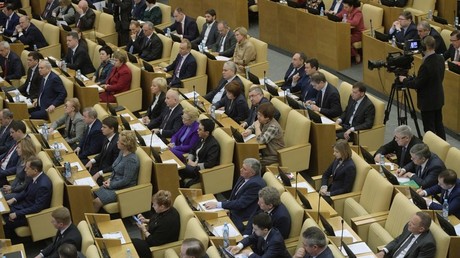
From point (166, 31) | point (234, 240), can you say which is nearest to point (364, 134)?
point (234, 240)

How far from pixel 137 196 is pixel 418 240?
3193 millimetres

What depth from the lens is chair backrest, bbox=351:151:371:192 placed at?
8.88 meters

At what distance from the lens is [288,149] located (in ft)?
32.9

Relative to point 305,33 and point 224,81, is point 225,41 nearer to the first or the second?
point 305,33

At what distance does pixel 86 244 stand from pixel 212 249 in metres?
1.21

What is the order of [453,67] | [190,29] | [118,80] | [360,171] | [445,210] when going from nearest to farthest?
[445,210] → [360,171] → [453,67] → [118,80] → [190,29]

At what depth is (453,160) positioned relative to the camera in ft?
29.5

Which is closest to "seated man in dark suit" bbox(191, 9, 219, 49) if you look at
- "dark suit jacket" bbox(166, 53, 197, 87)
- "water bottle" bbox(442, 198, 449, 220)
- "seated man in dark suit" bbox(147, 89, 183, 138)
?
"dark suit jacket" bbox(166, 53, 197, 87)

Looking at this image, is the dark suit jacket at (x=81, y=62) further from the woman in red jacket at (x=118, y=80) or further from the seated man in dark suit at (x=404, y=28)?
the seated man in dark suit at (x=404, y=28)

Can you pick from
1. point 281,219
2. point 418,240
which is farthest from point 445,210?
point 281,219

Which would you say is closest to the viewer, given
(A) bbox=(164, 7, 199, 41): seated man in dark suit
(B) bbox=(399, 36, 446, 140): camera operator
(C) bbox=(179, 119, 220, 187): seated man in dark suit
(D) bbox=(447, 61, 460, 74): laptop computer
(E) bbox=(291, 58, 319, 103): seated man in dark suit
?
(C) bbox=(179, 119, 220, 187): seated man in dark suit

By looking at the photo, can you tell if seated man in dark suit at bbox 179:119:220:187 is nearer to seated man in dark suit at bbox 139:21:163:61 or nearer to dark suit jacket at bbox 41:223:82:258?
dark suit jacket at bbox 41:223:82:258

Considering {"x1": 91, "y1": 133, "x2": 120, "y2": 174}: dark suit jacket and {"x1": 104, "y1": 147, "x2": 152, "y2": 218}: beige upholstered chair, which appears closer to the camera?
{"x1": 104, "y1": 147, "x2": 152, "y2": 218}: beige upholstered chair

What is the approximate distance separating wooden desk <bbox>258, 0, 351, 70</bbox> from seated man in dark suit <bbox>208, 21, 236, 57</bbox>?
1.29 metres
